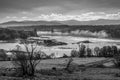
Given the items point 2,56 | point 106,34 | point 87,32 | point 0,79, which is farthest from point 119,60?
point 87,32

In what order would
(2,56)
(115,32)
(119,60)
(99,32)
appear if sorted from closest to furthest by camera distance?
(119,60)
(2,56)
(115,32)
(99,32)

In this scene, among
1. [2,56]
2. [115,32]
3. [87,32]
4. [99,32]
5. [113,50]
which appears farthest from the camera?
[87,32]

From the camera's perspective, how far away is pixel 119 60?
4122cm

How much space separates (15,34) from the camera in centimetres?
13338

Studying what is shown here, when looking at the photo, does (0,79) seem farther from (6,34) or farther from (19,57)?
(6,34)

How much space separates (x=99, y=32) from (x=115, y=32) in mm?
18741

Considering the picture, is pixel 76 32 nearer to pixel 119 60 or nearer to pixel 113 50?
pixel 113 50

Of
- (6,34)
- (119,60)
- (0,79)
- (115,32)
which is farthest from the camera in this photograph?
(115,32)

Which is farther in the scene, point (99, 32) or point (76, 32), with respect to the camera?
point (76, 32)

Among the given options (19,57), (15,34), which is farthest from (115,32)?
(19,57)

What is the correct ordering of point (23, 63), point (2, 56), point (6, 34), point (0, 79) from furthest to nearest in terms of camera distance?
point (6, 34) < point (2, 56) < point (23, 63) < point (0, 79)

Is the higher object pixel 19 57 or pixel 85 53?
pixel 19 57

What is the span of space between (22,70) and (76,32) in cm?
15566

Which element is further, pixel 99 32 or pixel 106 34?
pixel 99 32
